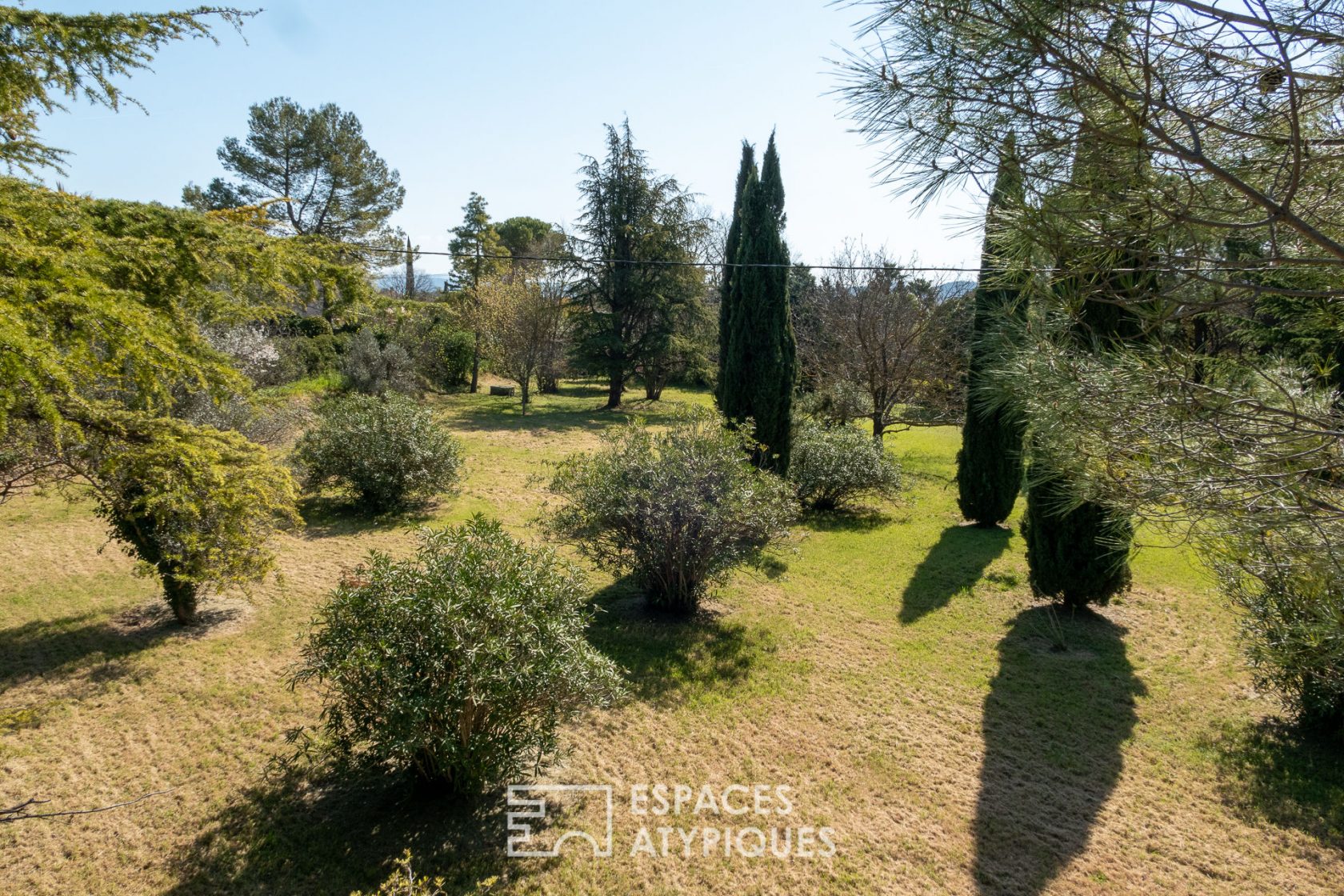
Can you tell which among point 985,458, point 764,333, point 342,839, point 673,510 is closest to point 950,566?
Answer: point 985,458

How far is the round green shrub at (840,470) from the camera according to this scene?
11.9m

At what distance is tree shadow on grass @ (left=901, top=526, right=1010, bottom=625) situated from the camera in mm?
8094

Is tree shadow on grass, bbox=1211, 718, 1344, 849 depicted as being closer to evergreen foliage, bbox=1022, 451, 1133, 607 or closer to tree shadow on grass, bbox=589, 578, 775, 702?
evergreen foliage, bbox=1022, 451, 1133, 607

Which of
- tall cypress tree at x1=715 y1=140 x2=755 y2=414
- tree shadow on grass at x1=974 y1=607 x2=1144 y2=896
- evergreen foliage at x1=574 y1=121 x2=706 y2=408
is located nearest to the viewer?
tree shadow on grass at x1=974 y1=607 x2=1144 y2=896

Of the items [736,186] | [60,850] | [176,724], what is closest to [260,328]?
[736,186]

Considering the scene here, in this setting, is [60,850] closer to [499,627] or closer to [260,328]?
[499,627]

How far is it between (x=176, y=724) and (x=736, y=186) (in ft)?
56.5

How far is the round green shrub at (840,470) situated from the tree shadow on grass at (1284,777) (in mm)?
6736

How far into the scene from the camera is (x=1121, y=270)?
8.36 ft

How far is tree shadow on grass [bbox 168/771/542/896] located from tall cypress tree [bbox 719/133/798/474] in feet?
27.8

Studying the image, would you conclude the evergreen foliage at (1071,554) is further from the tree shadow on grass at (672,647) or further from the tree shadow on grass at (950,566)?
the tree shadow on grass at (672,647)

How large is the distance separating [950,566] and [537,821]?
7.10 m

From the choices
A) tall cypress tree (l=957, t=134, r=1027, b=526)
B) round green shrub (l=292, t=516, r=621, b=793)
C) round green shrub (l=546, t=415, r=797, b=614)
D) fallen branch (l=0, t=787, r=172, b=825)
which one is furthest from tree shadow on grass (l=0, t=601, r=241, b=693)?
tall cypress tree (l=957, t=134, r=1027, b=526)

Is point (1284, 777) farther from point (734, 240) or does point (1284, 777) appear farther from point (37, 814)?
point (734, 240)
